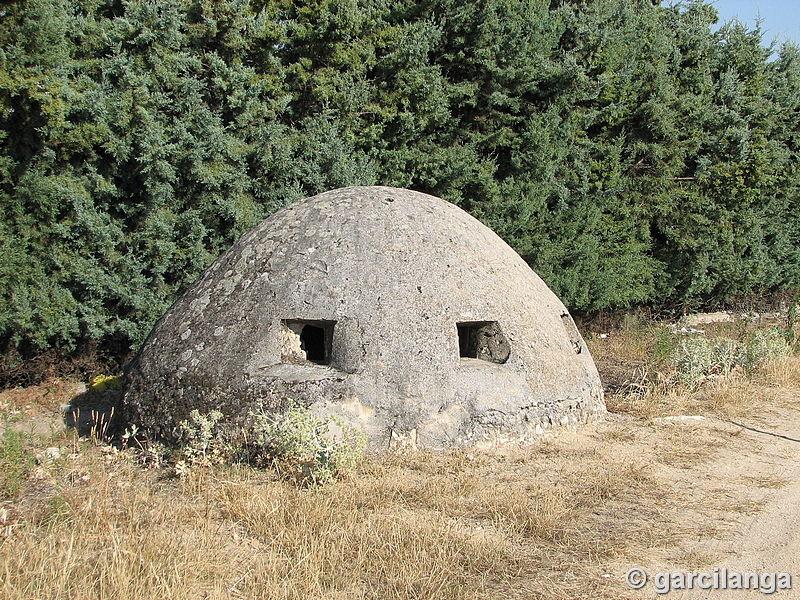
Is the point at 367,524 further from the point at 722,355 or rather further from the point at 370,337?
the point at 722,355

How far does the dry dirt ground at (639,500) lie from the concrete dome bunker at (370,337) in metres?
0.44

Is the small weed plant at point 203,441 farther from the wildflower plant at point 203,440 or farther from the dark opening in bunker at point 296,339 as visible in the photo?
the dark opening in bunker at point 296,339

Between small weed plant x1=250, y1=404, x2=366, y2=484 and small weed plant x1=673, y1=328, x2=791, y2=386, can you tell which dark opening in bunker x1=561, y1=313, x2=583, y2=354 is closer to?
small weed plant x1=673, y1=328, x2=791, y2=386

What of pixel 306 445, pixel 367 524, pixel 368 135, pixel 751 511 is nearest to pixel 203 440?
pixel 306 445

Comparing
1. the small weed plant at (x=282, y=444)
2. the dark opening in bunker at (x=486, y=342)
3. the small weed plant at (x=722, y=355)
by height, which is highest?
the dark opening in bunker at (x=486, y=342)

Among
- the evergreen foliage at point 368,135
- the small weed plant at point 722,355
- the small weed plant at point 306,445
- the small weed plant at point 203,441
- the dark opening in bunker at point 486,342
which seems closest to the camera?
the small weed plant at point 306,445

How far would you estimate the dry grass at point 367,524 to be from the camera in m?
3.54

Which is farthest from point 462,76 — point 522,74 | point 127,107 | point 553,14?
point 127,107

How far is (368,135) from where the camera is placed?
35.0 feet

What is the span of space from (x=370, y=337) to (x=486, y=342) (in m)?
1.21

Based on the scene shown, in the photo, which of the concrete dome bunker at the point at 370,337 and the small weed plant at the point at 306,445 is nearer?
the small weed plant at the point at 306,445

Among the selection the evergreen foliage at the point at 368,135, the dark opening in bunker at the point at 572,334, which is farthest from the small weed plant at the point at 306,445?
the evergreen foliage at the point at 368,135

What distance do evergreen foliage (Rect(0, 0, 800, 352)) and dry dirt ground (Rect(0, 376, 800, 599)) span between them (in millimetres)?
3164

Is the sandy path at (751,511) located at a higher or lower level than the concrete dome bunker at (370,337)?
lower
